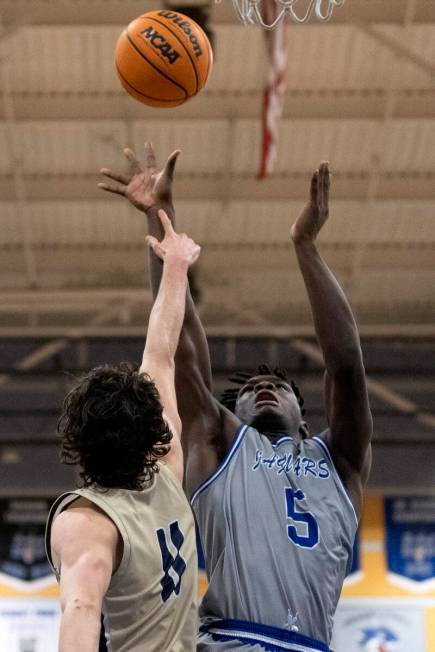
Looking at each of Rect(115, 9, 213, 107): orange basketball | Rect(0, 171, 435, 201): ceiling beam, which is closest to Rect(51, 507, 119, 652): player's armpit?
Rect(115, 9, 213, 107): orange basketball

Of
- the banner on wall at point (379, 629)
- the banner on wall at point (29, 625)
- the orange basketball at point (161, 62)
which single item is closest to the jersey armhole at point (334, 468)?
the orange basketball at point (161, 62)

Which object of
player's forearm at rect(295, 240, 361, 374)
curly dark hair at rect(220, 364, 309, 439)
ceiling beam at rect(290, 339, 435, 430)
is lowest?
ceiling beam at rect(290, 339, 435, 430)

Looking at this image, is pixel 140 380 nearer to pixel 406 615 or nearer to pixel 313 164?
pixel 406 615

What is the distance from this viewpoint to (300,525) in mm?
3826

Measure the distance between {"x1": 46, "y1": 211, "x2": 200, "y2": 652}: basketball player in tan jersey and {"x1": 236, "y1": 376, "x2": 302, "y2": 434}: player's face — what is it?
1038 mm

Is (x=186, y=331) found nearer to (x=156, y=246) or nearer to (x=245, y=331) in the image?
(x=156, y=246)

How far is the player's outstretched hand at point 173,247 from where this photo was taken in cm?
387

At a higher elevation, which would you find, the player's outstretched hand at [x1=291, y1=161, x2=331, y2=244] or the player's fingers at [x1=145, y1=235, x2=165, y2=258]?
the player's outstretched hand at [x1=291, y1=161, x2=331, y2=244]

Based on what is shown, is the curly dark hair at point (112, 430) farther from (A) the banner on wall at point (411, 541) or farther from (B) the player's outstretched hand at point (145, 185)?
(A) the banner on wall at point (411, 541)

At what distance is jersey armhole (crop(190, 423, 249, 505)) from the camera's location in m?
3.97

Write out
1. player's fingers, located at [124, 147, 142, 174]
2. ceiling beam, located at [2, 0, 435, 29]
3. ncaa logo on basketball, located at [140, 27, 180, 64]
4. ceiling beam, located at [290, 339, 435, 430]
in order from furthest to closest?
ceiling beam, located at [290, 339, 435, 430] < ceiling beam, located at [2, 0, 435, 29] < ncaa logo on basketball, located at [140, 27, 180, 64] < player's fingers, located at [124, 147, 142, 174]

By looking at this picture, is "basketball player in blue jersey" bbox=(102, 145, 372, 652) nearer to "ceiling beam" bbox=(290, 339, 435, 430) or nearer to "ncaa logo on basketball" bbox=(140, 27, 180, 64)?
"ncaa logo on basketball" bbox=(140, 27, 180, 64)

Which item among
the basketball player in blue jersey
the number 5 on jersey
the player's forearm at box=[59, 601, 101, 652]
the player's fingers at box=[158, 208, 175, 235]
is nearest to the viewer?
the player's forearm at box=[59, 601, 101, 652]

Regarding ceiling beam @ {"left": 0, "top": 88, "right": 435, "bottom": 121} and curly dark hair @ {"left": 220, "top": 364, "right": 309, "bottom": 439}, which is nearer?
curly dark hair @ {"left": 220, "top": 364, "right": 309, "bottom": 439}
